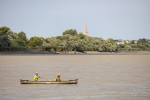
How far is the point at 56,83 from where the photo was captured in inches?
1608

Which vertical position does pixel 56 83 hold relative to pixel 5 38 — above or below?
below

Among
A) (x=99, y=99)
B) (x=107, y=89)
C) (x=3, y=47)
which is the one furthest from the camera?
(x=3, y=47)

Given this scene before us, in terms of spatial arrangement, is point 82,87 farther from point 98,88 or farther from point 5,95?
point 5,95

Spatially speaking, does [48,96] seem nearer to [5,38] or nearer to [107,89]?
[107,89]

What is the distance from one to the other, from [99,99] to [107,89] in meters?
Answer: 7.04

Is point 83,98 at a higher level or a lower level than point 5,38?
lower

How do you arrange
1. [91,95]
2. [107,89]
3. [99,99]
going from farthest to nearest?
[107,89]
[91,95]
[99,99]

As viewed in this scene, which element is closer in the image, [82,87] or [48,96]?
[48,96]

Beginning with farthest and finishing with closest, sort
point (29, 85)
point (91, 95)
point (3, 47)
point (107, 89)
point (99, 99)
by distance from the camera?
point (3, 47) < point (29, 85) < point (107, 89) < point (91, 95) < point (99, 99)

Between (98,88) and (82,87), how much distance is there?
2.72 metres

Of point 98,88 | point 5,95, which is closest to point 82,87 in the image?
point 98,88

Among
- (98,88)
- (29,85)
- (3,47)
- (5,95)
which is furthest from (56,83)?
(3,47)

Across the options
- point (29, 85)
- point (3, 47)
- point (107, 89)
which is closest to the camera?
point (107, 89)

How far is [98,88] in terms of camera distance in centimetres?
3841
